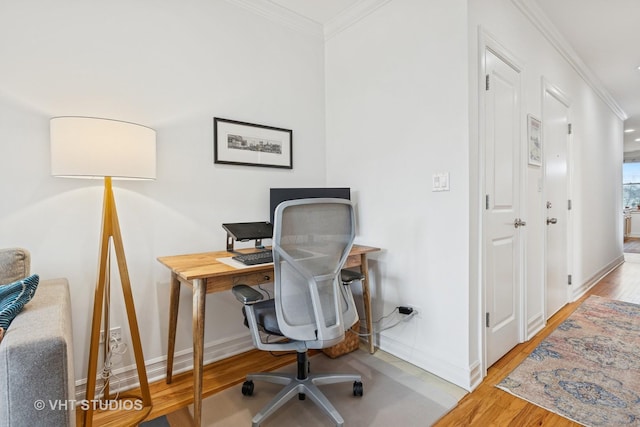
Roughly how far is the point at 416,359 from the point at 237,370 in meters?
1.19

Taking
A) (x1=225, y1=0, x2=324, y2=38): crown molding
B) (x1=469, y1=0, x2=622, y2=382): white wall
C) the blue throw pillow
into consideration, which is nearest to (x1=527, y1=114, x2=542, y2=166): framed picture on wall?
(x1=469, y1=0, x2=622, y2=382): white wall

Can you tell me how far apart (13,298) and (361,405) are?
1.58 m

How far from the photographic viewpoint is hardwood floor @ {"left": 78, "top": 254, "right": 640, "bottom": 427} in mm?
1519

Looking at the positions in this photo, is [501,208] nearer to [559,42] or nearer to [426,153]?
[426,153]

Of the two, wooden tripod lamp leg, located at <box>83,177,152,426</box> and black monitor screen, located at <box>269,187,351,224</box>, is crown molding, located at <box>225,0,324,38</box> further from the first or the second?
wooden tripod lamp leg, located at <box>83,177,152,426</box>

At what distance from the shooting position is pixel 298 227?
1.40 metres

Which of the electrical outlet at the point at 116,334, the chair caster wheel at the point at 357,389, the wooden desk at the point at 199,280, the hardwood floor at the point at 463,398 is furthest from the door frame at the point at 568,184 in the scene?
the electrical outlet at the point at 116,334

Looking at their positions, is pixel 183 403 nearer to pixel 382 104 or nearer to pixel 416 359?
pixel 416 359

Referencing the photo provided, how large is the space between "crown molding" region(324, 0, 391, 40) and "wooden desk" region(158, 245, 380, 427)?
1804mm

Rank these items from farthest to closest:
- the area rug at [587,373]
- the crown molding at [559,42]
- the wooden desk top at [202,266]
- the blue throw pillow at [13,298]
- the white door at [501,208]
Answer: the crown molding at [559,42], the white door at [501,208], the area rug at [587,373], the wooden desk top at [202,266], the blue throw pillow at [13,298]

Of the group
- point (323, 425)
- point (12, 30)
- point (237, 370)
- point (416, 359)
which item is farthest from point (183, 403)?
point (12, 30)

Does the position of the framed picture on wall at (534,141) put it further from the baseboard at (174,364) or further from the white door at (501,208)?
the baseboard at (174,364)

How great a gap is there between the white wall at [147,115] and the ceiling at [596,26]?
30 cm

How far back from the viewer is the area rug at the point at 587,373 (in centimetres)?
158
